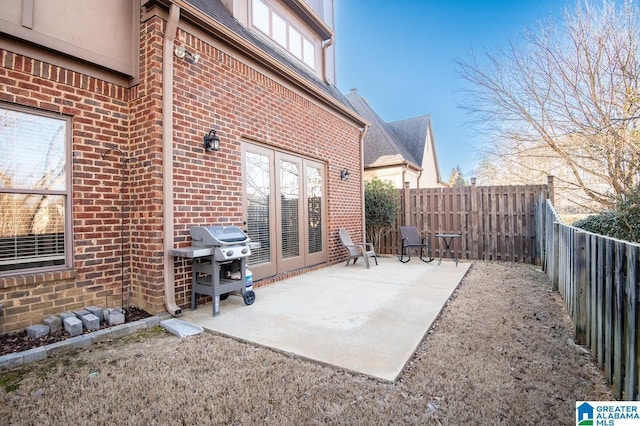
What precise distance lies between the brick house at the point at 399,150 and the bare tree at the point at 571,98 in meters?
4.07

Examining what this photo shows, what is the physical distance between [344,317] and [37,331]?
2995 mm

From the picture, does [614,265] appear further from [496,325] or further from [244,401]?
[244,401]

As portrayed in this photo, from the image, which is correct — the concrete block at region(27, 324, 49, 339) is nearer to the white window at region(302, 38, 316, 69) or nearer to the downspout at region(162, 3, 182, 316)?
the downspout at region(162, 3, 182, 316)

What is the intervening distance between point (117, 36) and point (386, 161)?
11.1 metres

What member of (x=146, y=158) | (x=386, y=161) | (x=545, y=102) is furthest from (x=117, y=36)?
(x=386, y=161)

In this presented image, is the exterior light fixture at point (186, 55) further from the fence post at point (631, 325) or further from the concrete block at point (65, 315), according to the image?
the fence post at point (631, 325)

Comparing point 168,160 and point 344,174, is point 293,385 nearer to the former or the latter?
point 168,160

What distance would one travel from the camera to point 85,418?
194cm

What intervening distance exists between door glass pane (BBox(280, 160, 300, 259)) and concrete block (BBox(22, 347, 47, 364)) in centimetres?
358

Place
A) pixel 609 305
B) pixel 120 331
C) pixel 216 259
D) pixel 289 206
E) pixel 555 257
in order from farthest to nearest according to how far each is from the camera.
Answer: pixel 289 206 → pixel 555 257 → pixel 216 259 → pixel 120 331 → pixel 609 305

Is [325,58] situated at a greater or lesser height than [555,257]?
greater

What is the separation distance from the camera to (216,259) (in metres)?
3.75

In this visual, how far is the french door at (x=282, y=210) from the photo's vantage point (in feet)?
17.2

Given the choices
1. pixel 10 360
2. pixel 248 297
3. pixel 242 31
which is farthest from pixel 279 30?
pixel 10 360
